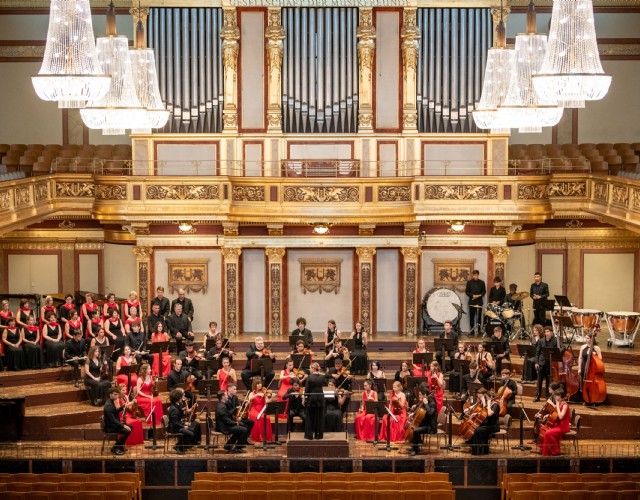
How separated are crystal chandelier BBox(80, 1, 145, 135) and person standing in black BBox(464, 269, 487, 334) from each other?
782 cm

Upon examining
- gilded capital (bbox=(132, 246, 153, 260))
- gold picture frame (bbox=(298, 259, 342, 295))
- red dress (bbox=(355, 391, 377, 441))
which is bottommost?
red dress (bbox=(355, 391, 377, 441))

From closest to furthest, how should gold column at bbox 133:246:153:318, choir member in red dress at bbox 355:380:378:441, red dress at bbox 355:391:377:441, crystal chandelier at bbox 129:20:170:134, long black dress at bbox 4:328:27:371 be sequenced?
crystal chandelier at bbox 129:20:170:134 → choir member in red dress at bbox 355:380:378:441 → red dress at bbox 355:391:377:441 → long black dress at bbox 4:328:27:371 → gold column at bbox 133:246:153:318

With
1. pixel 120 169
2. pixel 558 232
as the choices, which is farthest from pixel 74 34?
pixel 558 232

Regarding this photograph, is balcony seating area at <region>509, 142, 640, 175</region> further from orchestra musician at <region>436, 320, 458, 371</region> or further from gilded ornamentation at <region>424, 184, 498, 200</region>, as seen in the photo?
orchestra musician at <region>436, 320, 458, 371</region>

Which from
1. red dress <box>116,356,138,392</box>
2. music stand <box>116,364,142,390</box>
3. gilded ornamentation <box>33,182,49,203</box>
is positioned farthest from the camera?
gilded ornamentation <box>33,182,49,203</box>

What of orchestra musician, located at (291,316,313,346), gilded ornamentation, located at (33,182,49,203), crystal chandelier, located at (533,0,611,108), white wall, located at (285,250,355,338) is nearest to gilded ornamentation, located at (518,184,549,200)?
white wall, located at (285,250,355,338)

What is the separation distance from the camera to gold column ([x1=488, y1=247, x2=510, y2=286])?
66.8ft

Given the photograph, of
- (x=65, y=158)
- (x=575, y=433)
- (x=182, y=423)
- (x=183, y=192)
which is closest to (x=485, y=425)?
(x=575, y=433)

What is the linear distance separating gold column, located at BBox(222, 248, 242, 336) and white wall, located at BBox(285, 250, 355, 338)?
934 mm

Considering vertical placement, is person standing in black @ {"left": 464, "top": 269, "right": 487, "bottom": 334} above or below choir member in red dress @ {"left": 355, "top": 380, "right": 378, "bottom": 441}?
above

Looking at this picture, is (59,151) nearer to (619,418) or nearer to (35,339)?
(35,339)

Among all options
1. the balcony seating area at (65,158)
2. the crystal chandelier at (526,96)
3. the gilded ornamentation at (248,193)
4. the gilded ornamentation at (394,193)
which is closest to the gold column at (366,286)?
the gilded ornamentation at (394,193)

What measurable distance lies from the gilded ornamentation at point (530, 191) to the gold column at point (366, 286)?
8.73 ft

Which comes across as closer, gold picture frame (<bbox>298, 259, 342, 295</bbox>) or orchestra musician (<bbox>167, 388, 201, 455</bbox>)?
orchestra musician (<bbox>167, 388, 201, 455</bbox>)
